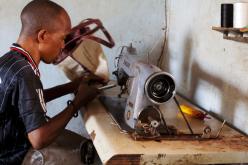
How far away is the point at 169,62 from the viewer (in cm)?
262

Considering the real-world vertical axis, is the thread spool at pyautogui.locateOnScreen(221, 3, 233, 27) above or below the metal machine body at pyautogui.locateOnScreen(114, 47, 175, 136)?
above

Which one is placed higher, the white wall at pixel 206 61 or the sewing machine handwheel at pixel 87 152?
the white wall at pixel 206 61

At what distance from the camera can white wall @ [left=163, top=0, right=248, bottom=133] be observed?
5.60 feet

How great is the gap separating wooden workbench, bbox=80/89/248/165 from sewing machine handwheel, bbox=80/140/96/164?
23 centimetres

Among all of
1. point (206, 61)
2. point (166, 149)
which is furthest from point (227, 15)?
point (166, 149)

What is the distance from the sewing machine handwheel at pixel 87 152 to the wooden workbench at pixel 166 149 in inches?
9.1

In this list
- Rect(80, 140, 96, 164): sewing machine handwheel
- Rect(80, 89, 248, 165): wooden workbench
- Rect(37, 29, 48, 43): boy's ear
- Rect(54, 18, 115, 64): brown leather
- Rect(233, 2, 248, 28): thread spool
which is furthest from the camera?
Rect(54, 18, 115, 64): brown leather

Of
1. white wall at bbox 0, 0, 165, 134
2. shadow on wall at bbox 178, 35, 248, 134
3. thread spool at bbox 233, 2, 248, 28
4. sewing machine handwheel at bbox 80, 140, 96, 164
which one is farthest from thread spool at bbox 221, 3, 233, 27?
white wall at bbox 0, 0, 165, 134

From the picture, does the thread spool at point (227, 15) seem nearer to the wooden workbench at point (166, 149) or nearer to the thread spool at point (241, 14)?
the thread spool at point (241, 14)

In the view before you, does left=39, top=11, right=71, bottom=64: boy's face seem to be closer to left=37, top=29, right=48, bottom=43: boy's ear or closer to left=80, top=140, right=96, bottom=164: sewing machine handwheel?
left=37, top=29, right=48, bottom=43: boy's ear

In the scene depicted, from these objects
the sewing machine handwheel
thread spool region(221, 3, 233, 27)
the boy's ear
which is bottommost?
the sewing machine handwheel

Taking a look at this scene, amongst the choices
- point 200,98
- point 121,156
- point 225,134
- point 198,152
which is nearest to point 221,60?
point 200,98

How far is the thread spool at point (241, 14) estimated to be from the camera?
1.53 meters

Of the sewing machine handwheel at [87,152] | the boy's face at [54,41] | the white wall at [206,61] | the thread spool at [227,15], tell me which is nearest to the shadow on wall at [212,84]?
the white wall at [206,61]
